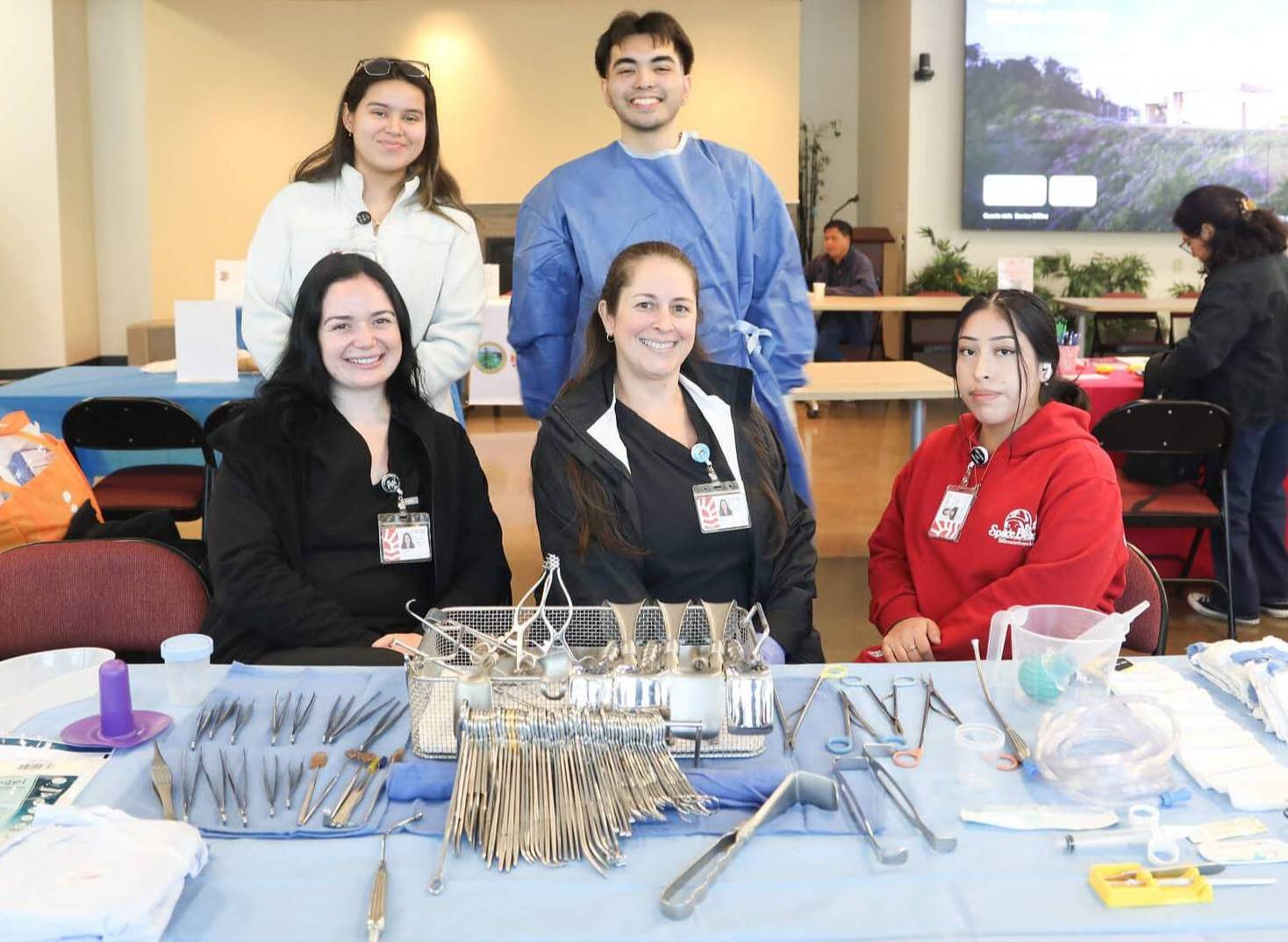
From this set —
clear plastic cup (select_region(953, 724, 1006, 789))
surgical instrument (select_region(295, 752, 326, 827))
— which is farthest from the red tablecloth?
surgical instrument (select_region(295, 752, 326, 827))

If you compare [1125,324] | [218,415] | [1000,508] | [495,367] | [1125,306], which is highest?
[1125,306]

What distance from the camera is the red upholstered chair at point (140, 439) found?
372cm

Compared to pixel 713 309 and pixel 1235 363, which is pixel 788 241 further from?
pixel 1235 363

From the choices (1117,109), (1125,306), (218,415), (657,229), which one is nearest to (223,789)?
(657,229)

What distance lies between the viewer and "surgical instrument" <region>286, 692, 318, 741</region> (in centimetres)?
146

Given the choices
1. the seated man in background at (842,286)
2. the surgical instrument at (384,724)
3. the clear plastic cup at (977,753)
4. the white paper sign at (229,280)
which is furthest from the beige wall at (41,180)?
the clear plastic cup at (977,753)

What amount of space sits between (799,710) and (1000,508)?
87 centimetres

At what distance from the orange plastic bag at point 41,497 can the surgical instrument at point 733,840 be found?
2354mm

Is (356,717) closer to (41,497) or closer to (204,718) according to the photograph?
(204,718)

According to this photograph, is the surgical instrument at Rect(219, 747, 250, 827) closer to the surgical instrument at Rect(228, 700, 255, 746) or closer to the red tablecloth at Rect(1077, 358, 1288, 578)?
the surgical instrument at Rect(228, 700, 255, 746)

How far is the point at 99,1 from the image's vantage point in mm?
9562

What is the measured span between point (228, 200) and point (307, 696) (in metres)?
9.20

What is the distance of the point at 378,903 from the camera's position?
1087 mm

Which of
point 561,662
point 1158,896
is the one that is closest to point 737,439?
point 561,662
